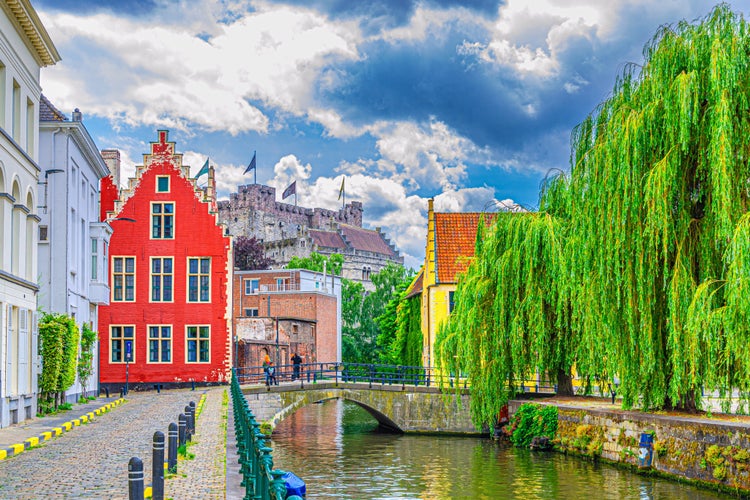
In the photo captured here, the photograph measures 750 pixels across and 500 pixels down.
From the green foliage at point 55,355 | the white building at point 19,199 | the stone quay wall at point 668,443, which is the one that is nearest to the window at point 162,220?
the green foliage at point 55,355

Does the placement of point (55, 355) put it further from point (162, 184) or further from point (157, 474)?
point (162, 184)

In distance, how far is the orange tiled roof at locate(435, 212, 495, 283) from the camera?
40.9m

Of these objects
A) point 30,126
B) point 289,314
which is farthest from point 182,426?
point 289,314

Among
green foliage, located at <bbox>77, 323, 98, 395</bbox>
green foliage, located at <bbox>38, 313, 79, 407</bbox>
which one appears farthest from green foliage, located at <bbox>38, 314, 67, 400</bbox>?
green foliage, located at <bbox>77, 323, 98, 395</bbox>

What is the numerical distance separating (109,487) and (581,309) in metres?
13.4

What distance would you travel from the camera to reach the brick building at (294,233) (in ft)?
349

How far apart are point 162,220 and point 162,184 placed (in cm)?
158

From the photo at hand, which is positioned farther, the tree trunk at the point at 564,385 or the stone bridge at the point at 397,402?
the stone bridge at the point at 397,402

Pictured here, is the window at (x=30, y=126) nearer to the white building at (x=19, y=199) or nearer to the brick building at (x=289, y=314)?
the white building at (x=19, y=199)

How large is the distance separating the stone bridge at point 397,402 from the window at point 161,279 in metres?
10.1

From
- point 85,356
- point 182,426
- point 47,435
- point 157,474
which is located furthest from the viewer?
point 85,356

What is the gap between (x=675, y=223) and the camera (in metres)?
18.7

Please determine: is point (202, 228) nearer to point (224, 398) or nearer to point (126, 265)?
point (126, 265)

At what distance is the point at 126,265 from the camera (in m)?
41.0
